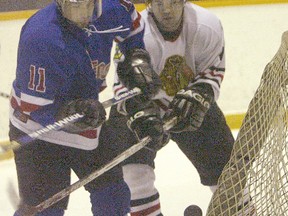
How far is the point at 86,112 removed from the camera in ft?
6.31

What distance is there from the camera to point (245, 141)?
180cm

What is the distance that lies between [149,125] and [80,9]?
40 centimetres

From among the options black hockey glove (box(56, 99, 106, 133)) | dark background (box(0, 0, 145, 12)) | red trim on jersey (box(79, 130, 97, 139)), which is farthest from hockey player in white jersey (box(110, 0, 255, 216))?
dark background (box(0, 0, 145, 12))

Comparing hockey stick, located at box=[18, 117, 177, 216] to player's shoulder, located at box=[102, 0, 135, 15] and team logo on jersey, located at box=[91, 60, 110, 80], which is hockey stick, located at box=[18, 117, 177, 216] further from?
player's shoulder, located at box=[102, 0, 135, 15]

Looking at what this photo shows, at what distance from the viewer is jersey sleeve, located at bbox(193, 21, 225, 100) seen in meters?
2.29

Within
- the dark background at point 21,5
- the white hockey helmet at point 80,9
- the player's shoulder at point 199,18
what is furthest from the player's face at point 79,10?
the dark background at point 21,5

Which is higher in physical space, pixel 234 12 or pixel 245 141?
pixel 245 141

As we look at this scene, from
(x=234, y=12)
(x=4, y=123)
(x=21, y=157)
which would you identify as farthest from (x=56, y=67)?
(x=234, y=12)

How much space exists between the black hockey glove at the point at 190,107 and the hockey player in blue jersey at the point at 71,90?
0.38 feet

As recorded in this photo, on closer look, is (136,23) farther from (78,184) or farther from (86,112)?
(78,184)

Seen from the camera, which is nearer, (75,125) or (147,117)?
(75,125)

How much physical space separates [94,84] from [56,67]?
0.18 meters

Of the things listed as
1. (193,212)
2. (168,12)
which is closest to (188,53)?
(168,12)

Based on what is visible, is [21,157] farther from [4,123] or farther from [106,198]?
[4,123]
